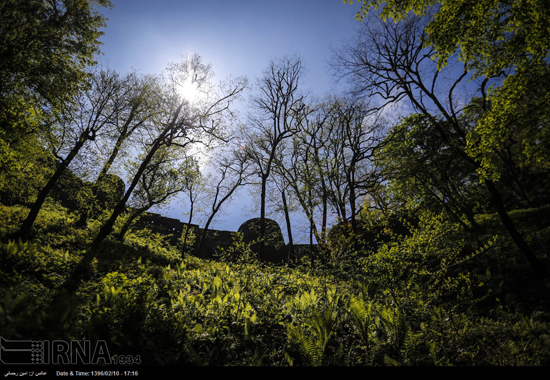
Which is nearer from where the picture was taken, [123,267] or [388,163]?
[123,267]

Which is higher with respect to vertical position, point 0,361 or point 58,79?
point 58,79

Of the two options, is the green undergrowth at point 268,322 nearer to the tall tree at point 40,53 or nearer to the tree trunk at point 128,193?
the tree trunk at point 128,193

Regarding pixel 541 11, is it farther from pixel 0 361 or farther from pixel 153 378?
pixel 0 361

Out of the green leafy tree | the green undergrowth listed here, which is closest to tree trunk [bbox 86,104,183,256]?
the green undergrowth

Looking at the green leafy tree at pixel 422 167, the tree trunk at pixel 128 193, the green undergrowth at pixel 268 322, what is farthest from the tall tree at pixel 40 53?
the green leafy tree at pixel 422 167

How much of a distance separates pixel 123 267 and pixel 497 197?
13.4 m

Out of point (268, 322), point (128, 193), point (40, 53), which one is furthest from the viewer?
point (128, 193)

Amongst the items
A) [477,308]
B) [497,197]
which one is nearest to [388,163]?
[497,197]

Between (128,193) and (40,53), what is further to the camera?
(128,193)

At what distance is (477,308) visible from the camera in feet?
21.1

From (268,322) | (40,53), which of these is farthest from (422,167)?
(40,53)

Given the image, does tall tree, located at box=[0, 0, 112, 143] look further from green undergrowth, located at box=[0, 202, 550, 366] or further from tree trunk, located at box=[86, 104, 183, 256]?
green undergrowth, located at box=[0, 202, 550, 366]

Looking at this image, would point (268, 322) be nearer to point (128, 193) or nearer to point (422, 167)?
point (128, 193)

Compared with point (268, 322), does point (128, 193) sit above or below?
above
